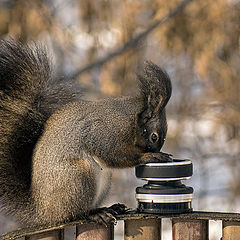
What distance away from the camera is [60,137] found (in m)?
1.96

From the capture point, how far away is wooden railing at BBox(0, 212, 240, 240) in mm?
1714

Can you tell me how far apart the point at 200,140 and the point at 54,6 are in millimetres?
1557

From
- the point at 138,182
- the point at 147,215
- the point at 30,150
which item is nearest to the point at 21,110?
the point at 30,150

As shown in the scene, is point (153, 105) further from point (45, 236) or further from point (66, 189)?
point (45, 236)

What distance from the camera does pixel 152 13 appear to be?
14.9ft

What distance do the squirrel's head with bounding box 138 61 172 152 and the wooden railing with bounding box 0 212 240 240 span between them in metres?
0.40

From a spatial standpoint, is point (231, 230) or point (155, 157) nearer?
point (231, 230)

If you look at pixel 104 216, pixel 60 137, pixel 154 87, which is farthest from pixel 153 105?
pixel 104 216

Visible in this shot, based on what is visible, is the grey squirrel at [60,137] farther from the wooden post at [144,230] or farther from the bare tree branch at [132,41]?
the bare tree branch at [132,41]

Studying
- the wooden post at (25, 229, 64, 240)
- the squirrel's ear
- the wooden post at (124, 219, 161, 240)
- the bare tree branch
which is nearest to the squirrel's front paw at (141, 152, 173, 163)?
the squirrel's ear

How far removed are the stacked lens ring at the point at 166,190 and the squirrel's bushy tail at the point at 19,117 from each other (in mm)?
478

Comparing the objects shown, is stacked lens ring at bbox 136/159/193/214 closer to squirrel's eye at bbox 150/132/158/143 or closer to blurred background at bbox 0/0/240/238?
squirrel's eye at bbox 150/132/158/143

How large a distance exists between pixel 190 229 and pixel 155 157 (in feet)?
1.10

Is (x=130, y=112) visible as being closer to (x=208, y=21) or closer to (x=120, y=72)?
(x=120, y=72)
